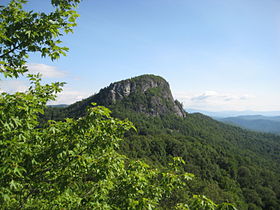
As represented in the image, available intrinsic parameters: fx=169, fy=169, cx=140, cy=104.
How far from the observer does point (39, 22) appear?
545 centimetres

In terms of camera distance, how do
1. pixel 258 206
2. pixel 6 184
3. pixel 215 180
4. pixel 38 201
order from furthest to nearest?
pixel 215 180 → pixel 258 206 → pixel 38 201 → pixel 6 184

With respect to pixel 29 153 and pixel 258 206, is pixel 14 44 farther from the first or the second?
pixel 258 206

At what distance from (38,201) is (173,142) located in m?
140

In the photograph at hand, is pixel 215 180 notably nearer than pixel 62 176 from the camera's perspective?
No

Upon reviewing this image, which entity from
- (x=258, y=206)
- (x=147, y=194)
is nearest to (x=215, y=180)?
Result: (x=258, y=206)

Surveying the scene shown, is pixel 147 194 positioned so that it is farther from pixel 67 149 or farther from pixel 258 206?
pixel 258 206

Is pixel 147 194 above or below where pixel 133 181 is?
below

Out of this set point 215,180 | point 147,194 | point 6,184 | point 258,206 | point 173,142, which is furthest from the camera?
point 173,142

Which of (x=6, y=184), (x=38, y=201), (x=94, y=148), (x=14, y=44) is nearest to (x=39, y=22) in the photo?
(x=14, y=44)

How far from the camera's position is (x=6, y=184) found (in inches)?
199

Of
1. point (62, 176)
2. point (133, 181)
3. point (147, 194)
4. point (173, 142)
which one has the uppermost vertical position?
point (62, 176)

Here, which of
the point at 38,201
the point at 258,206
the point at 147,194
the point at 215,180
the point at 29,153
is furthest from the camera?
the point at 215,180

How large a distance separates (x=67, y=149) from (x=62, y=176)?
1.10 meters

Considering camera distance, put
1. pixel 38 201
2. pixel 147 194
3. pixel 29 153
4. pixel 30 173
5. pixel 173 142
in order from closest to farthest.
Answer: pixel 29 153 < pixel 30 173 < pixel 38 201 < pixel 147 194 < pixel 173 142
